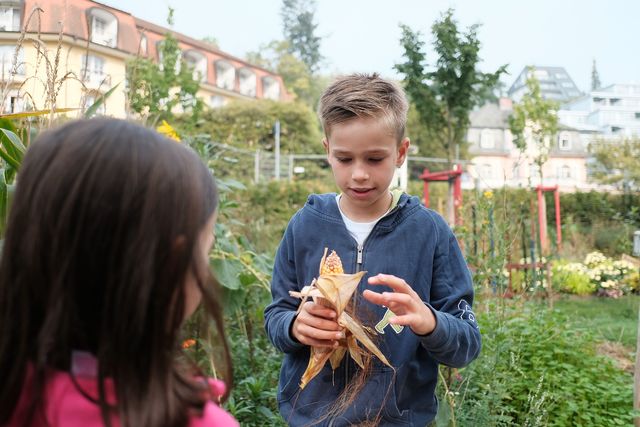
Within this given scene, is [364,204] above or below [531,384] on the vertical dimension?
above

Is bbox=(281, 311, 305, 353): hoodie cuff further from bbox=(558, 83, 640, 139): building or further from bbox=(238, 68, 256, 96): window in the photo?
bbox=(558, 83, 640, 139): building

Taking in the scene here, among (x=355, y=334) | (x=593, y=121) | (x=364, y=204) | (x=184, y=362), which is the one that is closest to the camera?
(x=184, y=362)

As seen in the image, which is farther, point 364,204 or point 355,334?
point 364,204

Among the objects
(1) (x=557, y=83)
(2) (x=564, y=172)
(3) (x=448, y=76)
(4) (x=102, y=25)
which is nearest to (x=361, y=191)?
(3) (x=448, y=76)

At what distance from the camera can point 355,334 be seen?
143 cm

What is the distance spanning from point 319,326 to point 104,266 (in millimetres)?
702

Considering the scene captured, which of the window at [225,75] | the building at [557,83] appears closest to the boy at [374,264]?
the window at [225,75]

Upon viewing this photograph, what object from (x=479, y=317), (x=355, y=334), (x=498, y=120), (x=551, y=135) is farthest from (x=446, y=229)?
(x=498, y=120)

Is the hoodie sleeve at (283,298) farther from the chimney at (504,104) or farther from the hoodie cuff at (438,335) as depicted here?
the chimney at (504,104)

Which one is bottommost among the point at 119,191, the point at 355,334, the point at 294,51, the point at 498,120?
the point at 355,334

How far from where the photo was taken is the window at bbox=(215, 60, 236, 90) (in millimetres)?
34219

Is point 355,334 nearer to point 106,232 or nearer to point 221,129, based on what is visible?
point 106,232

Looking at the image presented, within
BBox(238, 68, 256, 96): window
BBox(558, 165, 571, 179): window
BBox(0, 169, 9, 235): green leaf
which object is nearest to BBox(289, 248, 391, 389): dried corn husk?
BBox(0, 169, 9, 235): green leaf

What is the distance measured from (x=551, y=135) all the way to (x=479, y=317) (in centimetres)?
1532
